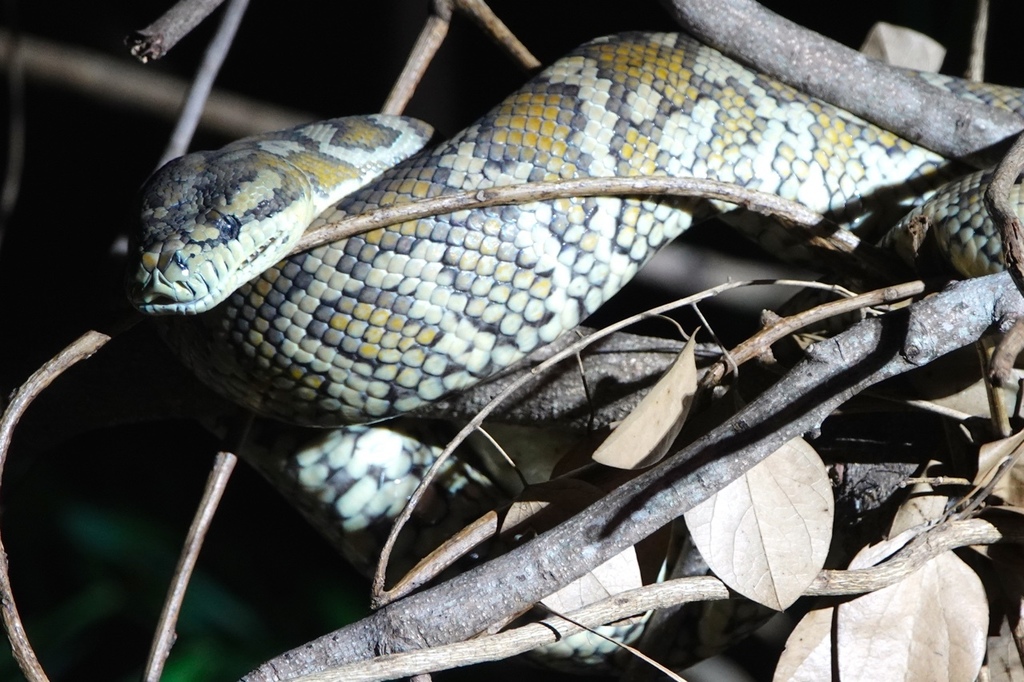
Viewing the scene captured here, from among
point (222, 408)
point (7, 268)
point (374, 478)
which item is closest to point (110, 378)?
point (222, 408)

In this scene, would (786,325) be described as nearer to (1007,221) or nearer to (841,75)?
(1007,221)

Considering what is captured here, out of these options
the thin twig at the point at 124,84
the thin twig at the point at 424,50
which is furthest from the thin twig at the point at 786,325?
the thin twig at the point at 124,84

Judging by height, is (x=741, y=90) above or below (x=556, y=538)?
above

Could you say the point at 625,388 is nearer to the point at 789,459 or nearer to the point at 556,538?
the point at 789,459

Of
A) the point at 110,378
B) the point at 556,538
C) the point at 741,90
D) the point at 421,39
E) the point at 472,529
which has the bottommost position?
the point at 110,378

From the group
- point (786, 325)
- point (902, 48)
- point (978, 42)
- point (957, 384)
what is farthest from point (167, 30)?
point (978, 42)

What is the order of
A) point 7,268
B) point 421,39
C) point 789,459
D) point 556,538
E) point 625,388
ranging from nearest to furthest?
point 556,538, point 789,459, point 625,388, point 421,39, point 7,268

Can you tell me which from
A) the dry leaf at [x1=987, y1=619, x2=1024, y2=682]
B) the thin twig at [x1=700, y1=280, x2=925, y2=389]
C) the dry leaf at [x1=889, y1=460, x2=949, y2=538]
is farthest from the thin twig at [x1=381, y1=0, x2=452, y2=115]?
the dry leaf at [x1=987, y1=619, x2=1024, y2=682]
